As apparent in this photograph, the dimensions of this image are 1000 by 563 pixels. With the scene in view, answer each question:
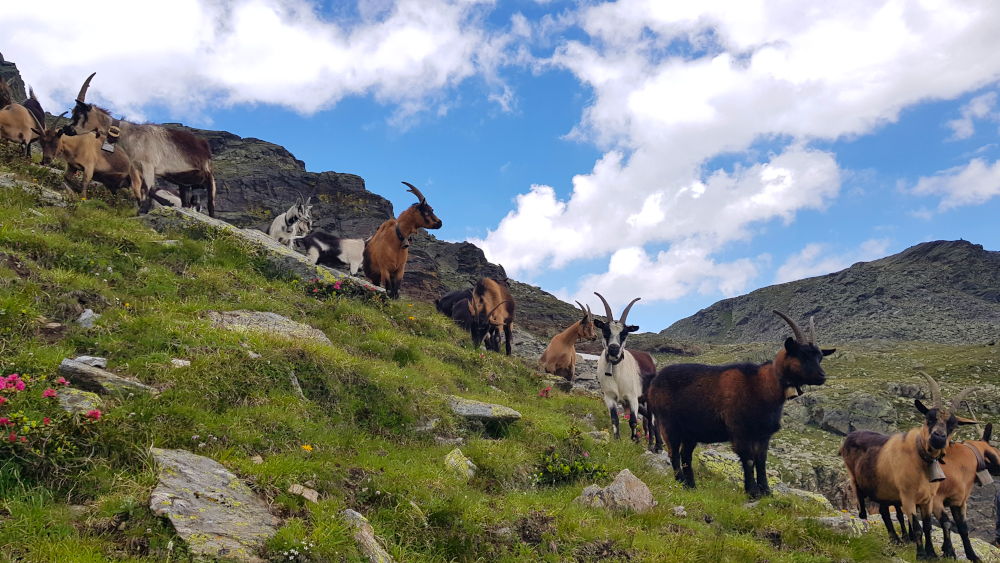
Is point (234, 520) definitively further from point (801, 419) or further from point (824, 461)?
point (801, 419)

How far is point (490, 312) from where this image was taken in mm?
19906

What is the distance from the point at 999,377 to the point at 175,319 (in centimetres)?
4550

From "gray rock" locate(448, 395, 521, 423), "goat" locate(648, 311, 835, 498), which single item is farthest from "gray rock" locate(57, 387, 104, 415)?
"goat" locate(648, 311, 835, 498)

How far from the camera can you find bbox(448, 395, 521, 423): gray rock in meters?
9.84

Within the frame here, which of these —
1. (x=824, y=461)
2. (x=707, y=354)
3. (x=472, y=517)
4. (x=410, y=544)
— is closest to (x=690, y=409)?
(x=472, y=517)

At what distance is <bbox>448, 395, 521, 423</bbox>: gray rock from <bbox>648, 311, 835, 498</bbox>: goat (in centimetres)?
305

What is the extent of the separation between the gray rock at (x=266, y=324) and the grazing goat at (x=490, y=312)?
8.64m

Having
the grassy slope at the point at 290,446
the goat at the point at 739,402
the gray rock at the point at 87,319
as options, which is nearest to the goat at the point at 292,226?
the grassy slope at the point at 290,446

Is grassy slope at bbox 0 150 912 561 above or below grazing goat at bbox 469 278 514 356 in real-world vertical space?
below

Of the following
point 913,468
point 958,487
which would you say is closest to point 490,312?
point 913,468

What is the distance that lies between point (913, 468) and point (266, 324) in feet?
36.3

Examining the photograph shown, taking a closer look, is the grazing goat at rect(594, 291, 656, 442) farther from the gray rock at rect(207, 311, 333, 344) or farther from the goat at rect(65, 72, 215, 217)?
the goat at rect(65, 72, 215, 217)

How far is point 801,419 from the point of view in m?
30.7

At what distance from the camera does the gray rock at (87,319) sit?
328 inches
